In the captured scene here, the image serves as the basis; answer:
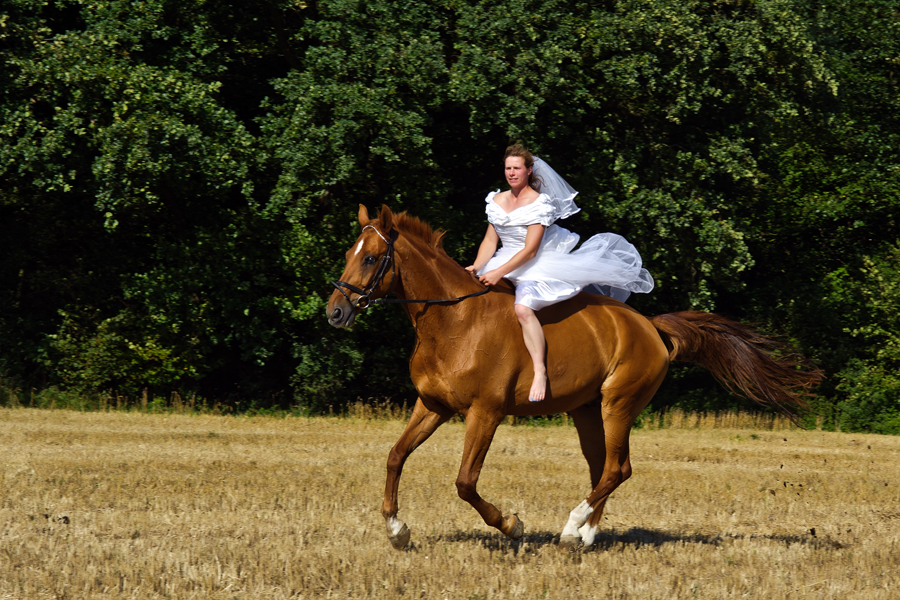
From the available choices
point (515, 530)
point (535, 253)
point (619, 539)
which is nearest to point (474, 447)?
point (515, 530)

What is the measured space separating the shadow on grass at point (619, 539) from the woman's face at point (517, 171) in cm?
266

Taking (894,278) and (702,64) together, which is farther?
(894,278)

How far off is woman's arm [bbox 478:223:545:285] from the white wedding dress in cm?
6

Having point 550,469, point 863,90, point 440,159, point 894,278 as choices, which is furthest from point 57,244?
point 863,90

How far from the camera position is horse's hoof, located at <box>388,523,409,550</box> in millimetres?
6797

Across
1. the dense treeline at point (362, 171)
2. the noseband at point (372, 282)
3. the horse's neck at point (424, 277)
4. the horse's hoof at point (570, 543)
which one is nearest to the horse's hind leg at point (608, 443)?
the horse's hoof at point (570, 543)

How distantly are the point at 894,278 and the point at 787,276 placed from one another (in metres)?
2.67

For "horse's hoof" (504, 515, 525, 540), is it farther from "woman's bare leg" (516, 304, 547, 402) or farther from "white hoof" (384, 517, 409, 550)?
"woman's bare leg" (516, 304, 547, 402)

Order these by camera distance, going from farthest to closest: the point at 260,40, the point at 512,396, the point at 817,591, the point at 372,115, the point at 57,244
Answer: the point at 57,244 < the point at 260,40 < the point at 372,115 < the point at 512,396 < the point at 817,591

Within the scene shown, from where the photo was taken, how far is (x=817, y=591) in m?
6.03

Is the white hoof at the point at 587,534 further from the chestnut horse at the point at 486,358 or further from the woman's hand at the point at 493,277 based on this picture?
the woman's hand at the point at 493,277

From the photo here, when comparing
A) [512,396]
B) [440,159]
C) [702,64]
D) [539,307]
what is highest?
[702,64]

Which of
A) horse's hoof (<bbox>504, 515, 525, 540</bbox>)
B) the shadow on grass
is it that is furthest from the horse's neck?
the shadow on grass

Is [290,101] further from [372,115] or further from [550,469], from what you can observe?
[550,469]
